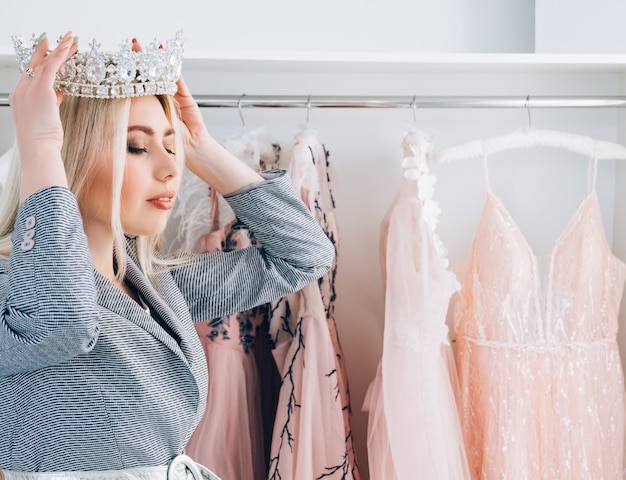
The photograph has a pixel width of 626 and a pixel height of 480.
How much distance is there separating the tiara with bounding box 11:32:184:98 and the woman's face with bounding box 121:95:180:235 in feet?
0.10

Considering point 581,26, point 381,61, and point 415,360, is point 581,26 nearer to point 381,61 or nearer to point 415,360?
point 381,61

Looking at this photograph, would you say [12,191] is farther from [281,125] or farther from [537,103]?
[537,103]

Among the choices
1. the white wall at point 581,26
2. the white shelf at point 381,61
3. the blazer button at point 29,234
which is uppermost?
the white wall at point 581,26

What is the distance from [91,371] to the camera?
89cm

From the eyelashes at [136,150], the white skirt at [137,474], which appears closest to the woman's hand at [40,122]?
the eyelashes at [136,150]

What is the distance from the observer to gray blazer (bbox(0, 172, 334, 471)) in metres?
0.80

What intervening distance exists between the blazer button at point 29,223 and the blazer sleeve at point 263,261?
0.37 metres

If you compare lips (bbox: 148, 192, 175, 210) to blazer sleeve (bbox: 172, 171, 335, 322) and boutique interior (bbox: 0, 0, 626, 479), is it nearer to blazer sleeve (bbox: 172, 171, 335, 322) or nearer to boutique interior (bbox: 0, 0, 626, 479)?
blazer sleeve (bbox: 172, 171, 335, 322)

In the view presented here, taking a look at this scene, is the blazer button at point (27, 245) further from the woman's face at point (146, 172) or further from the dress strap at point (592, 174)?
the dress strap at point (592, 174)

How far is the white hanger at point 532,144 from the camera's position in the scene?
1433mm

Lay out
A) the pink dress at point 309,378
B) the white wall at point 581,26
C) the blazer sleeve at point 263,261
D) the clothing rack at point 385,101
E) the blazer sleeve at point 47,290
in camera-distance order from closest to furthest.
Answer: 1. the blazer sleeve at point 47,290
2. the blazer sleeve at point 263,261
3. the pink dress at point 309,378
4. the clothing rack at point 385,101
5. the white wall at point 581,26

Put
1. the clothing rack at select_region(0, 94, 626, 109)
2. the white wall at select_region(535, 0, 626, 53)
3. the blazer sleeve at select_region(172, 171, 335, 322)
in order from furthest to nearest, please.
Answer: the white wall at select_region(535, 0, 626, 53) → the clothing rack at select_region(0, 94, 626, 109) → the blazer sleeve at select_region(172, 171, 335, 322)

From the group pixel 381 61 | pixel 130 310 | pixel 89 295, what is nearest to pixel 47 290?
pixel 89 295

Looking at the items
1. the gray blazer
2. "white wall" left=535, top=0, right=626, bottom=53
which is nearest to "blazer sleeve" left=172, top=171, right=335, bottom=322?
the gray blazer
